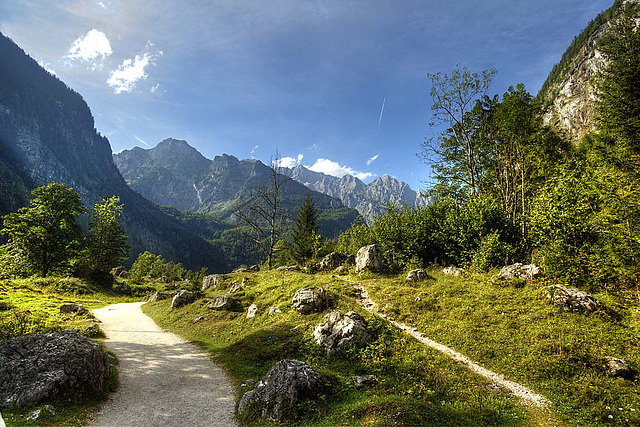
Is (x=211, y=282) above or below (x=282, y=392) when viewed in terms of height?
below

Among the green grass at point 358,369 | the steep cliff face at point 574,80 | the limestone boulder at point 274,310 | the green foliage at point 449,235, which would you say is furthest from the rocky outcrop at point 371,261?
the steep cliff face at point 574,80

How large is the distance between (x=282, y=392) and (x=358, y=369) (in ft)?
14.0

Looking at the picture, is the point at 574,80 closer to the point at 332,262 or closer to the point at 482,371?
the point at 332,262

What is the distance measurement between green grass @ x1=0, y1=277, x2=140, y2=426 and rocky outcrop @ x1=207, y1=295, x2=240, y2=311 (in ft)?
24.9

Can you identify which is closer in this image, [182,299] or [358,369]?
[358,369]

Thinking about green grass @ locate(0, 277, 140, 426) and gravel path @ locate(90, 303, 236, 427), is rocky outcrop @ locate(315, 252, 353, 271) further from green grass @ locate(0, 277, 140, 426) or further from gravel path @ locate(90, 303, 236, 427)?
green grass @ locate(0, 277, 140, 426)

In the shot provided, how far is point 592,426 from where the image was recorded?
7.60 meters

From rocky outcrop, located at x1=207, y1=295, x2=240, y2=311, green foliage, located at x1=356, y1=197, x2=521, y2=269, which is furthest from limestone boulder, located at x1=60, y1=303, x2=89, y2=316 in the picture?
green foliage, located at x1=356, y1=197, x2=521, y2=269

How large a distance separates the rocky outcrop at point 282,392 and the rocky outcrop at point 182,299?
67.1 feet

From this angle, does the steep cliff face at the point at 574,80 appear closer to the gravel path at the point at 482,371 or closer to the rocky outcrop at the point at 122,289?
the gravel path at the point at 482,371

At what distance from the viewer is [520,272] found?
18.4m

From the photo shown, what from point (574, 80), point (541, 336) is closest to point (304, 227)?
point (541, 336)

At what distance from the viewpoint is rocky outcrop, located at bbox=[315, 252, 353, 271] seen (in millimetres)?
30872

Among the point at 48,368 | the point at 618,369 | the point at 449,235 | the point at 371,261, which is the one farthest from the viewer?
the point at 371,261
